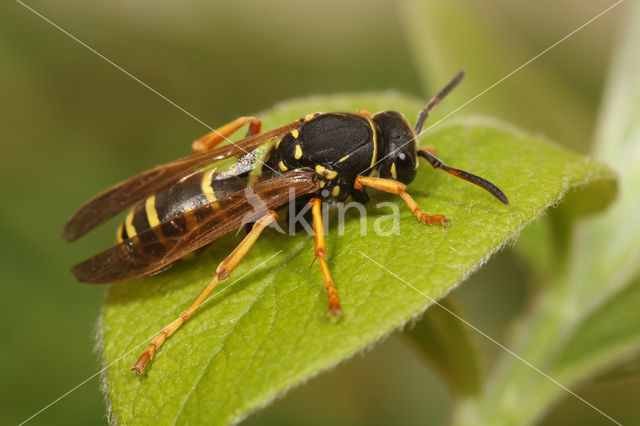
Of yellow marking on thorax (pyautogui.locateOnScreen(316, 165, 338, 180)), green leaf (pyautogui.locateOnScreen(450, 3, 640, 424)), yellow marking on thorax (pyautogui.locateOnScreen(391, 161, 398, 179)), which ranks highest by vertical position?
yellow marking on thorax (pyautogui.locateOnScreen(316, 165, 338, 180))

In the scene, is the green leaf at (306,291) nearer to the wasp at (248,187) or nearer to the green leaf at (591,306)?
the wasp at (248,187)

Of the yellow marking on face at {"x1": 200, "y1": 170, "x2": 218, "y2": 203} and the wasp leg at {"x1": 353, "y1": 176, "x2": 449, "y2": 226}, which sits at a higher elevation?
the yellow marking on face at {"x1": 200, "y1": 170, "x2": 218, "y2": 203}

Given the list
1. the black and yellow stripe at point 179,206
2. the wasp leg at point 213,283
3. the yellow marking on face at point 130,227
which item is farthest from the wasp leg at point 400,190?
the yellow marking on face at point 130,227

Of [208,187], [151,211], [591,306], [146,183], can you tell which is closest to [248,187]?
[208,187]

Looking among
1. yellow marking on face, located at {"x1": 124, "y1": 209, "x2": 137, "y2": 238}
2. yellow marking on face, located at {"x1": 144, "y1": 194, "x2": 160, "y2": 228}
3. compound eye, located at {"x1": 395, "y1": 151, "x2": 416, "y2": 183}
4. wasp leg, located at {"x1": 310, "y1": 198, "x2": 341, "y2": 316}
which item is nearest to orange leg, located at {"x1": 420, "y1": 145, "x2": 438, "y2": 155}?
compound eye, located at {"x1": 395, "y1": 151, "x2": 416, "y2": 183}

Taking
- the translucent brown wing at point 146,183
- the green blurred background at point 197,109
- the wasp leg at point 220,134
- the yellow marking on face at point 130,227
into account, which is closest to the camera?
the yellow marking on face at point 130,227

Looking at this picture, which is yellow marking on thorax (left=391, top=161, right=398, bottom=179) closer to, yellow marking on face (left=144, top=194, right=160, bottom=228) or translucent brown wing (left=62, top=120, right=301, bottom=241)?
translucent brown wing (left=62, top=120, right=301, bottom=241)

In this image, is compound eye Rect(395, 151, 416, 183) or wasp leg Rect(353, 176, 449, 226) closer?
wasp leg Rect(353, 176, 449, 226)

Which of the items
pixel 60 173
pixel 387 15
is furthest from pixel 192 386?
pixel 387 15

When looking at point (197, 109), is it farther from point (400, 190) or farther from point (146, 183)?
point (400, 190)

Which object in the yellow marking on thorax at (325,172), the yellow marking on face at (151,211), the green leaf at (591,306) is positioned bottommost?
the green leaf at (591,306)
